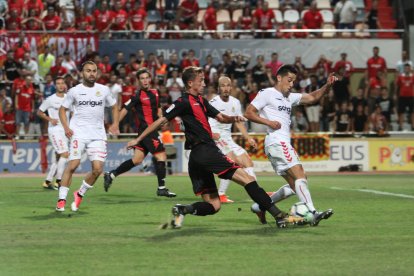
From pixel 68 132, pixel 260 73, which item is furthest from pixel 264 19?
pixel 68 132

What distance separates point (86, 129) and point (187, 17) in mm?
19674

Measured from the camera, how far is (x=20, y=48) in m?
32.4

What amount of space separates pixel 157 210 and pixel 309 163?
16561 millimetres

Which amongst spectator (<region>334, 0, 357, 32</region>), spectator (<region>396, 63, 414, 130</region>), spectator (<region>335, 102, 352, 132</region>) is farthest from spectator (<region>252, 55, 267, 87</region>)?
spectator (<region>334, 0, 357, 32</region>)

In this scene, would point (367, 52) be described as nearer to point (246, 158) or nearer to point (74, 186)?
point (74, 186)

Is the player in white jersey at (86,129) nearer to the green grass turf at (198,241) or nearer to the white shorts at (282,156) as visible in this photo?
the green grass turf at (198,241)

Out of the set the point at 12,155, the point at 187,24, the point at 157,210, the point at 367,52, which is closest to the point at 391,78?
the point at 367,52

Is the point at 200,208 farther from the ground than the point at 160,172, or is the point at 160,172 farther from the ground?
the point at 200,208

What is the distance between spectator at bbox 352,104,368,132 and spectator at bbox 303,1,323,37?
4.04 m

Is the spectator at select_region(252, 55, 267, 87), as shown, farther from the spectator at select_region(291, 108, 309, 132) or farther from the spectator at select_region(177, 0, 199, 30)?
the spectator at select_region(177, 0, 199, 30)

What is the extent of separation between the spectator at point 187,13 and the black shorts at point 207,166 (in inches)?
905

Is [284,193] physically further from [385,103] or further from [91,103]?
[385,103]

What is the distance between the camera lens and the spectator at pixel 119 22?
34.1m

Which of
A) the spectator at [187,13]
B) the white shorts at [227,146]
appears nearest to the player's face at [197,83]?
the white shorts at [227,146]
